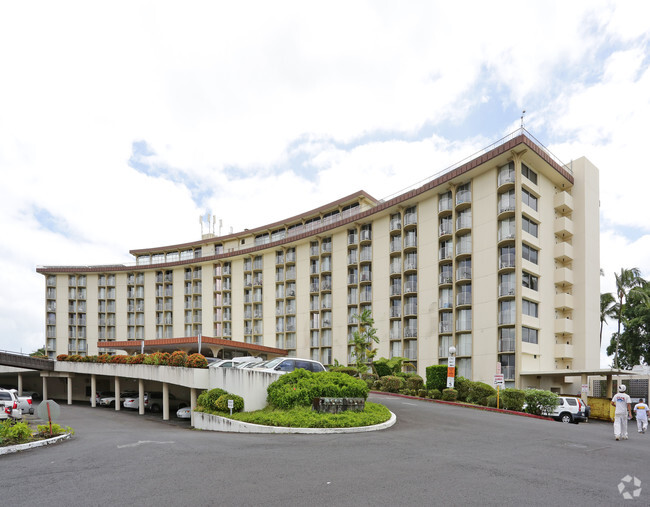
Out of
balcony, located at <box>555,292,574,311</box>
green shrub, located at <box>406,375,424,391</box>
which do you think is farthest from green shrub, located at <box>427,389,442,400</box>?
balcony, located at <box>555,292,574,311</box>

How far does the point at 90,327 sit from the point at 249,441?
6549cm

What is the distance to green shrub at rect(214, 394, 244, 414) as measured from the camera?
21.5 m

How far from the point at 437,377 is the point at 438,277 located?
12089 mm

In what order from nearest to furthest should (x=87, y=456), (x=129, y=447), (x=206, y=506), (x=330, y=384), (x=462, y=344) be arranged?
(x=206, y=506) → (x=87, y=456) → (x=129, y=447) → (x=330, y=384) → (x=462, y=344)

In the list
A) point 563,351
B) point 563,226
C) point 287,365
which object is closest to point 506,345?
point 563,351

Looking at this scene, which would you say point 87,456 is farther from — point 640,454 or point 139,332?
point 139,332

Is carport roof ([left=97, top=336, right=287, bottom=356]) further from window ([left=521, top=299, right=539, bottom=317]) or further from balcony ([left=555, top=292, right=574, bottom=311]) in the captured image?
balcony ([left=555, top=292, right=574, bottom=311])

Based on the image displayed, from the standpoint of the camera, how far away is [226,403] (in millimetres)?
21547

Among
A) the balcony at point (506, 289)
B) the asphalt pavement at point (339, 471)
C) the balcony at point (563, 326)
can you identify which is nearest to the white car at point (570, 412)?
the asphalt pavement at point (339, 471)

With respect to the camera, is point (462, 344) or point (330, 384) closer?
point (330, 384)

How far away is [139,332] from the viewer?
2729 inches

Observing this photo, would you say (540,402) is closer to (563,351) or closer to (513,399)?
(513,399)

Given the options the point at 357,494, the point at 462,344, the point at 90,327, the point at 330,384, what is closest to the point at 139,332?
the point at 90,327

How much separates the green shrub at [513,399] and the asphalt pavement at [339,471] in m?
9.81
